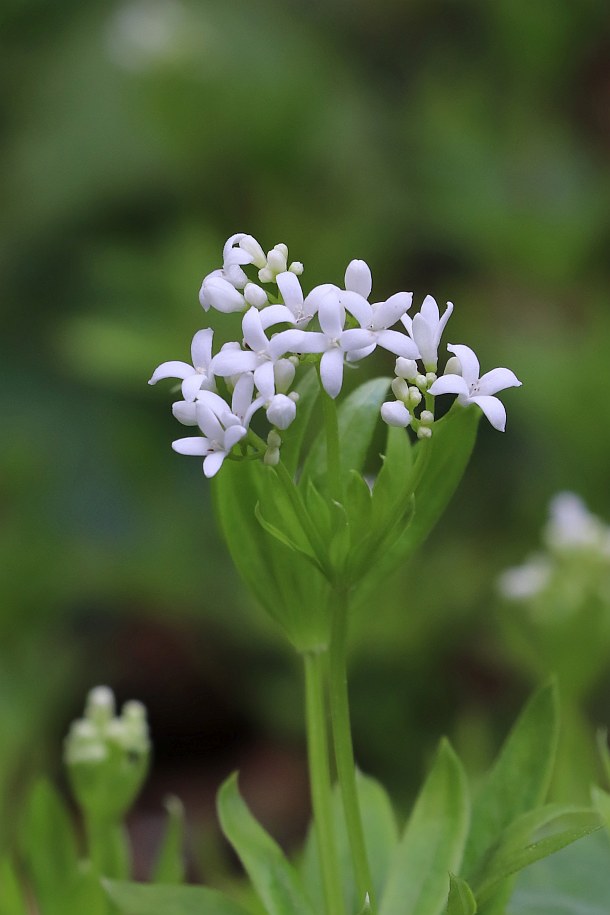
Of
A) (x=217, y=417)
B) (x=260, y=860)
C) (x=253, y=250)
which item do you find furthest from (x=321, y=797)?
(x=253, y=250)

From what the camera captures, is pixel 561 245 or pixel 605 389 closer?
pixel 605 389

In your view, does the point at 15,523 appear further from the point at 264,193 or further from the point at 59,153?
the point at 59,153

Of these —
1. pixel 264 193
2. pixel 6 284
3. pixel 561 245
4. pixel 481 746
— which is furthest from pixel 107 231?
pixel 481 746

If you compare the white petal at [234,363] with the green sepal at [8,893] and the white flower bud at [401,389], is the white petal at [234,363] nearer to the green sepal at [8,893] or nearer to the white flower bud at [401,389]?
the white flower bud at [401,389]

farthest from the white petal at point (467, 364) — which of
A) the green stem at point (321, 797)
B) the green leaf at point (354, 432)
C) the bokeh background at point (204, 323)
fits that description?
the bokeh background at point (204, 323)

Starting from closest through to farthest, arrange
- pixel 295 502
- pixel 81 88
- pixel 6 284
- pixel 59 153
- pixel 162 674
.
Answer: pixel 295 502, pixel 162 674, pixel 6 284, pixel 59 153, pixel 81 88
